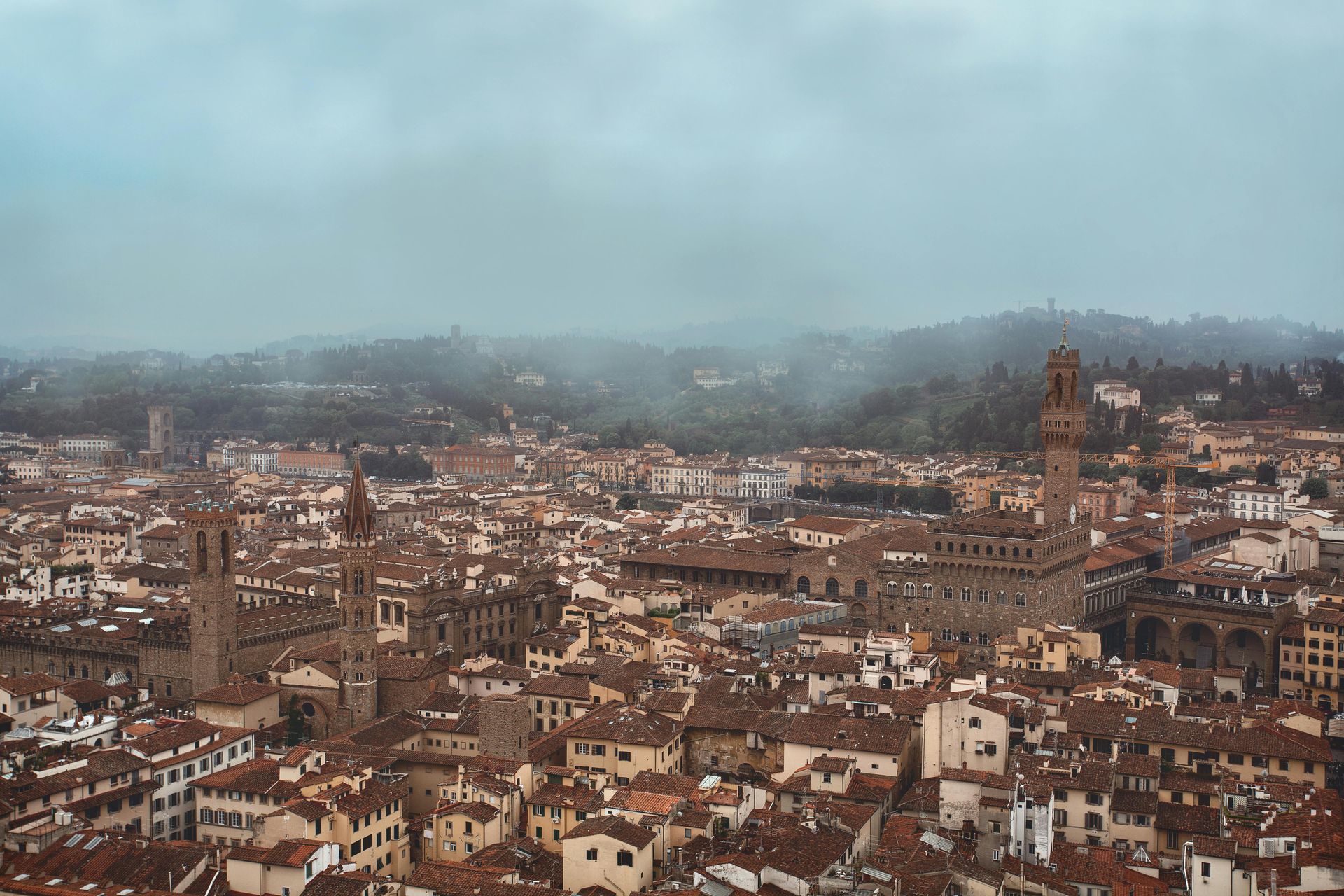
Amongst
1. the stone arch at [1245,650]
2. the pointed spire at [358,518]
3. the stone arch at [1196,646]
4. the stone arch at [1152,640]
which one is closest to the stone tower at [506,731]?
the pointed spire at [358,518]

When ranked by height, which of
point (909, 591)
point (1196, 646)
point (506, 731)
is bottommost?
point (1196, 646)

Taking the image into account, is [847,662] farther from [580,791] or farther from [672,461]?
[672,461]

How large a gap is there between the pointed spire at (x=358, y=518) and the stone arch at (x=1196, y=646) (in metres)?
21.6

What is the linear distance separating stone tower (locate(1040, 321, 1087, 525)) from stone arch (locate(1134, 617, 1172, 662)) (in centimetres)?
380

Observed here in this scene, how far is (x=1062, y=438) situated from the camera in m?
37.9

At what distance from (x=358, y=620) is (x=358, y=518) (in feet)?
7.16

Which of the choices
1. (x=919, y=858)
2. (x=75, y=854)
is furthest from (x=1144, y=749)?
(x=75, y=854)

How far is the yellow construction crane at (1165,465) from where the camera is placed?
42.4m

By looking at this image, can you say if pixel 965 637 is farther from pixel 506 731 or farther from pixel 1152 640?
pixel 506 731

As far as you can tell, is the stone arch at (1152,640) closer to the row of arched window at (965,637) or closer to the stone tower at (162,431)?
the row of arched window at (965,637)

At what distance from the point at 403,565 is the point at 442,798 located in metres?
Answer: 15.7

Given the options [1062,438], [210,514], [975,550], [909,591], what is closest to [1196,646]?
[1062,438]

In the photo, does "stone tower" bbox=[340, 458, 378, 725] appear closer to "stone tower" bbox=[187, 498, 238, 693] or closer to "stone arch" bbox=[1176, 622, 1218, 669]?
"stone tower" bbox=[187, 498, 238, 693]

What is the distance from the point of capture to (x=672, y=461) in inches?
3597
